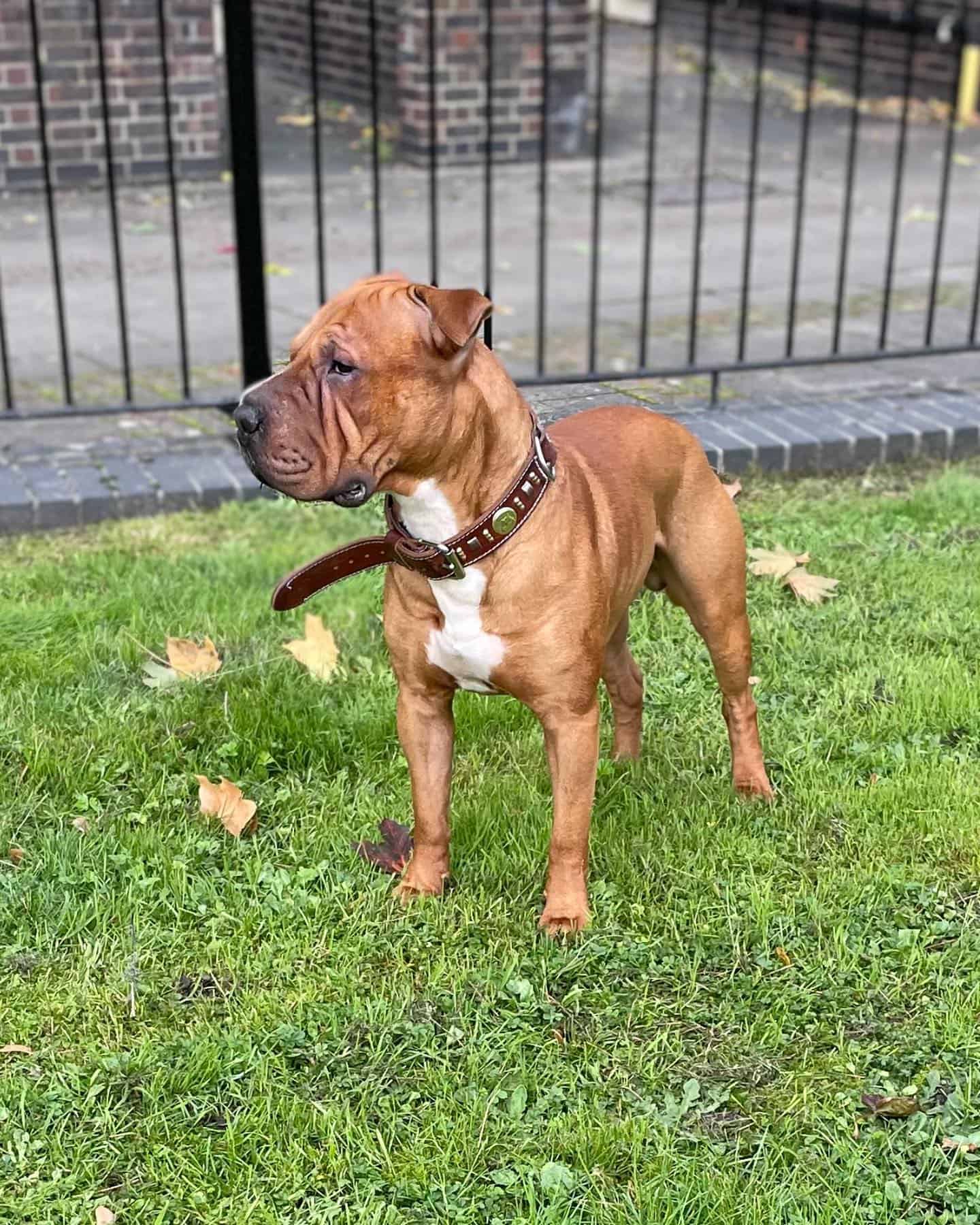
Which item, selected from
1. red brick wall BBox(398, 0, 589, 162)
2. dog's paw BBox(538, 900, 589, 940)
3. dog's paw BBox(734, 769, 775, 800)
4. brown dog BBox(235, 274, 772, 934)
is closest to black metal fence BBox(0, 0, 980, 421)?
red brick wall BBox(398, 0, 589, 162)

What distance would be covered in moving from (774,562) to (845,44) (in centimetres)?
1071

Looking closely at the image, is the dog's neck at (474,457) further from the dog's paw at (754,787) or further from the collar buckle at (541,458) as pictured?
the dog's paw at (754,787)

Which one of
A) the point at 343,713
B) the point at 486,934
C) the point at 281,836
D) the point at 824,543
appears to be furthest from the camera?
the point at 824,543

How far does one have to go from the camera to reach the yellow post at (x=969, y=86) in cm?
1298

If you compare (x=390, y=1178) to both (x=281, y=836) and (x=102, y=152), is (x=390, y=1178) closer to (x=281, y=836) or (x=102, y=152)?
(x=281, y=836)

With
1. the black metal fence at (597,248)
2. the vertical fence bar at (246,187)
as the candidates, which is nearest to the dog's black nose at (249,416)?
the black metal fence at (597,248)

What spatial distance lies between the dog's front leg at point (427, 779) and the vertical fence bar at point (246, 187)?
317 cm

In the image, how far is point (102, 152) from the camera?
10320mm

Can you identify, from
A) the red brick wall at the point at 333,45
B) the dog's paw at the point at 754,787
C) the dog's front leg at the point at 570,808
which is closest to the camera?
the dog's front leg at the point at 570,808

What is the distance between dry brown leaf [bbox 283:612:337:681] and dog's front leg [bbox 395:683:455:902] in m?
1.02

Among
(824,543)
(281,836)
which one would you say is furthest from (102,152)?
(281,836)

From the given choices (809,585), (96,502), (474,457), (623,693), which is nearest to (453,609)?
(474,457)

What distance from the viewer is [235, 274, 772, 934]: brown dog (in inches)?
101

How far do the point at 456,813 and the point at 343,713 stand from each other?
0.55 metres
